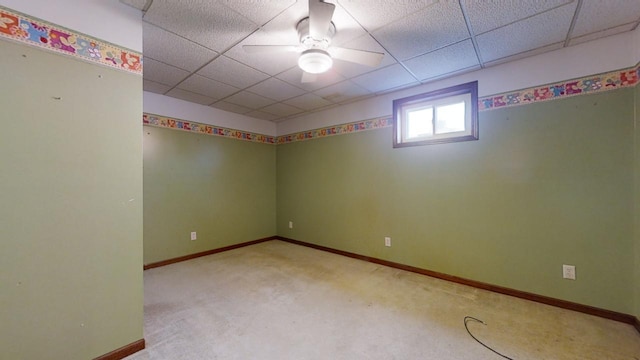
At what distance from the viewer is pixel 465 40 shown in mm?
2070

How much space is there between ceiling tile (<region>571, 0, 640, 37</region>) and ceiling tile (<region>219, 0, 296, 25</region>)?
6.65 feet

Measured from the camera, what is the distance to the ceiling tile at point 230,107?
12.4 feet

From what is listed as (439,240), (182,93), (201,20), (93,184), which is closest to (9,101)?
(93,184)

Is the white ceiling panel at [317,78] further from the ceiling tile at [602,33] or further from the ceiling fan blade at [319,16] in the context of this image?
the ceiling tile at [602,33]

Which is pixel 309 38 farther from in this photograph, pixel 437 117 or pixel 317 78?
pixel 437 117

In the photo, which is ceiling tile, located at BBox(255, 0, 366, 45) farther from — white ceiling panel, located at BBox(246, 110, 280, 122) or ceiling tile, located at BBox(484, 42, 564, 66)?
white ceiling panel, located at BBox(246, 110, 280, 122)

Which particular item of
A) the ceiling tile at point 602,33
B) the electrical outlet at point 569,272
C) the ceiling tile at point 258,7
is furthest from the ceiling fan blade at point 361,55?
the electrical outlet at point 569,272

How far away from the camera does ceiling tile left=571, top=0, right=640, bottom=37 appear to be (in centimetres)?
164

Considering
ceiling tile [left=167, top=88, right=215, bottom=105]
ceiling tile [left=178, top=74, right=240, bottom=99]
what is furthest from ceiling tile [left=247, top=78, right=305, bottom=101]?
ceiling tile [left=167, top=88, right=215, bottom=105]

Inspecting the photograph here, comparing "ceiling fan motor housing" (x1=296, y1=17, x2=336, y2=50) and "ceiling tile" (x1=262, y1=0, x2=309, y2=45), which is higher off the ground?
"ceiling tile" (x1=262, y1=0, x2=309, y2=45)

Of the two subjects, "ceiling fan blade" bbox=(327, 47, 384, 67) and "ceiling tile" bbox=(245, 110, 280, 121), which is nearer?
"ceiling fan blade" bbox=(327, 47, 384, 67)

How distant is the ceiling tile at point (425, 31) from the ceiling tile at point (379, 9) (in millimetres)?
67

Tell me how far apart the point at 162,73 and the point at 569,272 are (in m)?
4.50

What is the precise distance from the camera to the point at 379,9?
5.58 feet
